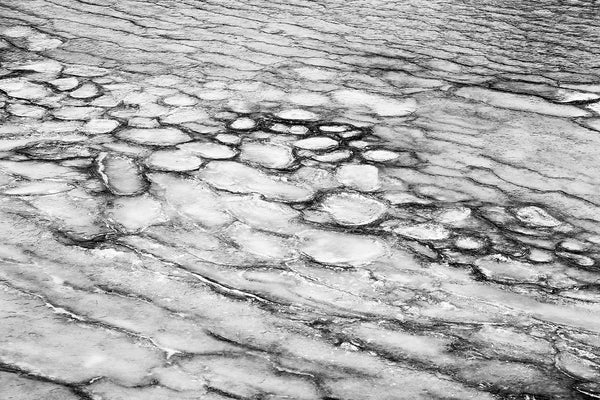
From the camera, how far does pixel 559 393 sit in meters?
1.36

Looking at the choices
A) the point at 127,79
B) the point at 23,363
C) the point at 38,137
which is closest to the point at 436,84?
the point at 127,79

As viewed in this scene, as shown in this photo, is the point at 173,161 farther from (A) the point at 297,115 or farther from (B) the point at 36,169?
(A) the point at 297,115

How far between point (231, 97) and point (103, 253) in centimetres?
108

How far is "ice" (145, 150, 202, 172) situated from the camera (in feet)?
7.11

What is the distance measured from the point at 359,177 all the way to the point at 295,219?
299 millimetres

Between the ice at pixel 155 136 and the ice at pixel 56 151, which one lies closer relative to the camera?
the ice at pixel 56 151

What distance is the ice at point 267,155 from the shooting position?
2.22 metres

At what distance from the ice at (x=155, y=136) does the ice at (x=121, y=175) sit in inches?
5.6

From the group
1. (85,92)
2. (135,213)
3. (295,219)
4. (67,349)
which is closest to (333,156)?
(295,219)

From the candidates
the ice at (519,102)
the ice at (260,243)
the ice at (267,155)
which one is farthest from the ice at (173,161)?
the ice at (519,102)

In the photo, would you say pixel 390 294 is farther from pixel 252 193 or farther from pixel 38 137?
pixel 38 137

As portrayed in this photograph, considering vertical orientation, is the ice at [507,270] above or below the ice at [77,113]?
above

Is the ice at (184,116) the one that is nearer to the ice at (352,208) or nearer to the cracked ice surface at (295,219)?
the cracked ice surface at (295,219)

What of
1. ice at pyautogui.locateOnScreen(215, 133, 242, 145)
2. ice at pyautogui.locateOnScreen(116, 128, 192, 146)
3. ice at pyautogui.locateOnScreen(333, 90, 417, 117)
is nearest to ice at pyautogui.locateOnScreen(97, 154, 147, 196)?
ice at pyautogui.locateOnScreen(116, 128, 192, 146)
